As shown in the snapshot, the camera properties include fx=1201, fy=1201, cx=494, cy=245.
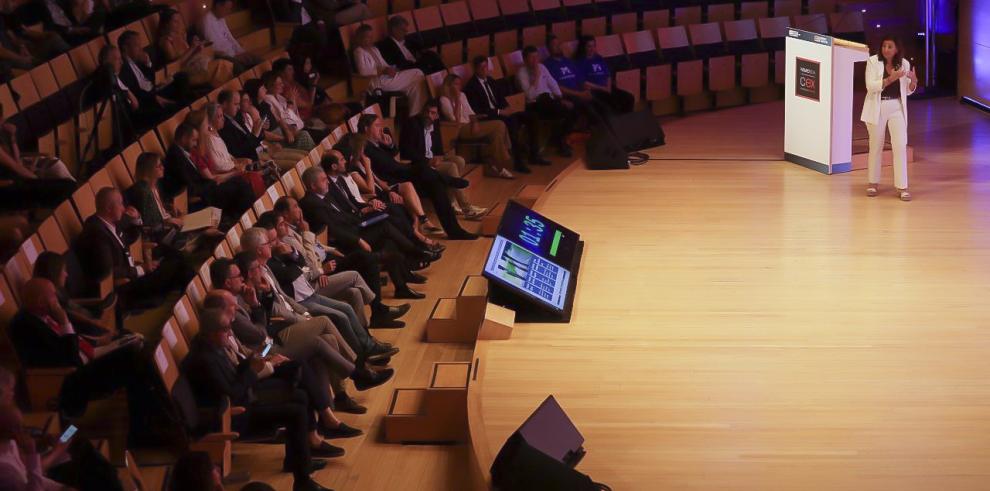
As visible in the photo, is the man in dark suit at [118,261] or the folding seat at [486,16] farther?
the folding seat at [486,16]

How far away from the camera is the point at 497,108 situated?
9359 millimetres

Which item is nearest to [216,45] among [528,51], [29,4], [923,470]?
[29,4]

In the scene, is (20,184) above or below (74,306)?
above

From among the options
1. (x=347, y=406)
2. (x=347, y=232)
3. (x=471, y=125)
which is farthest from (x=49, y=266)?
(x=471, y=125)

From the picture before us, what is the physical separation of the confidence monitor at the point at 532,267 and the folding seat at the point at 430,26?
13.8 ft

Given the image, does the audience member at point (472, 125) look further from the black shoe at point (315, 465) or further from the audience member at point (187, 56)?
the black shoe at point (315, 465)

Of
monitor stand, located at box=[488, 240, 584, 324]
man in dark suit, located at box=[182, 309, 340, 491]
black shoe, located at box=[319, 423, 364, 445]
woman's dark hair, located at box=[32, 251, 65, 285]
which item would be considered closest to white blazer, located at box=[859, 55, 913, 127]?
monitor stand, located at box=[488, 240, 584, 324]

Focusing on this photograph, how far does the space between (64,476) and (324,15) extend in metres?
6.42

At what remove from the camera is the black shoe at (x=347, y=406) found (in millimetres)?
5355

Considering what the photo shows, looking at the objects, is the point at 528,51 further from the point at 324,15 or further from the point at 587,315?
the point at 587,315

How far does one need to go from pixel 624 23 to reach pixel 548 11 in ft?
2.55

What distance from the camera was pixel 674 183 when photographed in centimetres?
796

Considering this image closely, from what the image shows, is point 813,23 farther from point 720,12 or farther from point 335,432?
point 335,432

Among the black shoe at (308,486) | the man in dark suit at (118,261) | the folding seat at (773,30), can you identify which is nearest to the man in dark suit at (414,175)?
the man in dark suit at (118,261)
